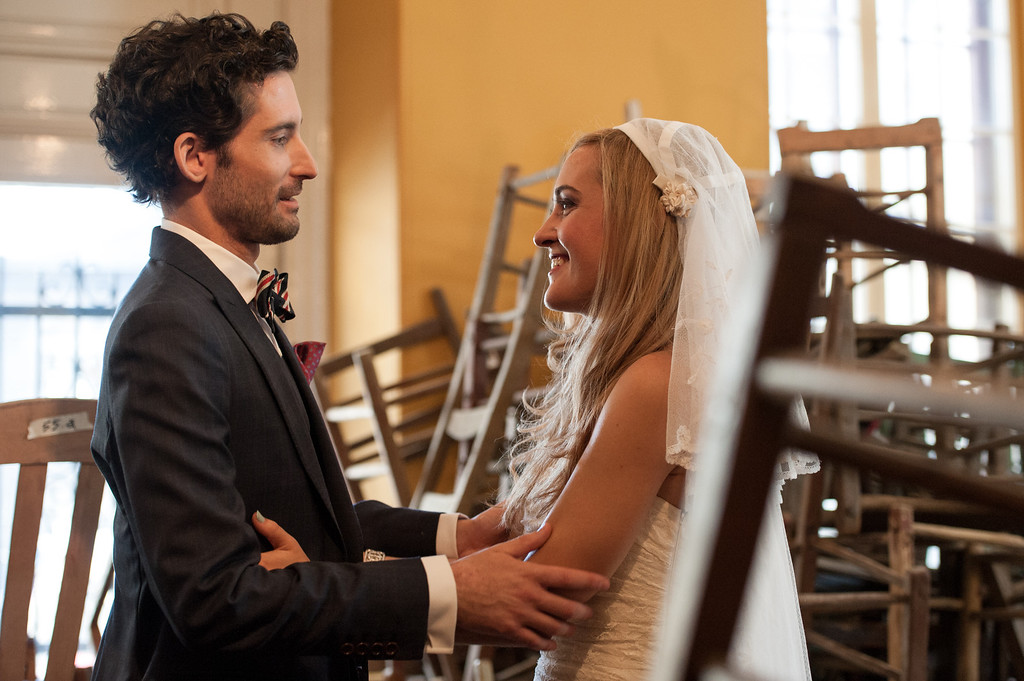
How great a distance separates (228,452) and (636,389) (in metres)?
0.67

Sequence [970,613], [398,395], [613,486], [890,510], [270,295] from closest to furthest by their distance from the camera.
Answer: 1. [613,486]
2. [270,295]
3. [890,510]
4. [970,613]
5. [398,395]

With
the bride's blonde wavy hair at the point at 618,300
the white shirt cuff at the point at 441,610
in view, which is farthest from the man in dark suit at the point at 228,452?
the bride's blonde wavy hair at the point at 618,300

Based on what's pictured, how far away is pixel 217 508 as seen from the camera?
1303 mm

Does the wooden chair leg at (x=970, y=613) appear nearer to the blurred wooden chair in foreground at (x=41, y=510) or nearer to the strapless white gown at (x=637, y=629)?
the strapless white gown at (x=637, y=629)

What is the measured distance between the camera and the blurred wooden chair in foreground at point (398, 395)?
4027 mm

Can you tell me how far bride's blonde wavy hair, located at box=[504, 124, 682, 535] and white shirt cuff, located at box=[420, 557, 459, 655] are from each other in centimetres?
37

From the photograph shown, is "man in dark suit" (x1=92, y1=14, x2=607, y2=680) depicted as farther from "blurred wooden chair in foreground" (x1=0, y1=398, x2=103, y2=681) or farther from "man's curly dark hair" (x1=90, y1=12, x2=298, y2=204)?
"blurred wooden chair in foreground" (x1=0, y1=398, x2=103, y2=681)

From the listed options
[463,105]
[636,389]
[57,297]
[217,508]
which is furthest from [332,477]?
[57,297]

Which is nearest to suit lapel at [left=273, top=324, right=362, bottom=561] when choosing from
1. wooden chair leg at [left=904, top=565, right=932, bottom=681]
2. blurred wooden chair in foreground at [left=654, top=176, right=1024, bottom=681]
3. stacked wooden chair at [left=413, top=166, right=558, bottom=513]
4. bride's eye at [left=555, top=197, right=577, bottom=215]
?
bride's eye at [left=555, top=197, right=577, bottom=215]

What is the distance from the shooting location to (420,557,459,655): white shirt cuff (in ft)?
4.53

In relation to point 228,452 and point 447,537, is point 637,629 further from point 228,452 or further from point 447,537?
point 228,452

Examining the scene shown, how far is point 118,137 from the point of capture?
1.68 metres

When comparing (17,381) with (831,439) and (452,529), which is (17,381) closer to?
(452,529)

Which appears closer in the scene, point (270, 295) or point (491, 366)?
point (270, 295)
